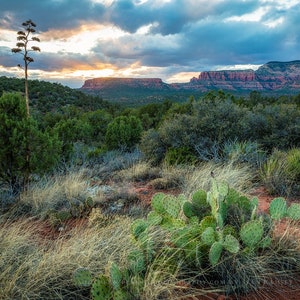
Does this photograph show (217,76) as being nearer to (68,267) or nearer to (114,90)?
(114,90)

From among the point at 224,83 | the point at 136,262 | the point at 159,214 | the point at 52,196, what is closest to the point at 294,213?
the point at 159,214

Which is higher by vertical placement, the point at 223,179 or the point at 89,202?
the point at 223,179

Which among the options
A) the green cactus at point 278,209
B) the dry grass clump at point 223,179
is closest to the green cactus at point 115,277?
the green cactus at point 278,209

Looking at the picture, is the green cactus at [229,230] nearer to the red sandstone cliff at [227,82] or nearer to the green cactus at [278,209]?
the green cactus at [278,209]

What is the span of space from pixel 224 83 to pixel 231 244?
12688 centimetres

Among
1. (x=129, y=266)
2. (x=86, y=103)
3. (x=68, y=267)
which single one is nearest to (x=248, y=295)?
(x=129, y=266)

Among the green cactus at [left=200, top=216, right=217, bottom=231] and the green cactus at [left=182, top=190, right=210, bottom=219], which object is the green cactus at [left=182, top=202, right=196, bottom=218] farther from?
the green cactus at [left=200, top=216, right=217, bottom=231]

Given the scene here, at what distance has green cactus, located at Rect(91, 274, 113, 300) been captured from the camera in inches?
99.7

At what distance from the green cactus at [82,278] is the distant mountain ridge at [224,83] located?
98040 mm

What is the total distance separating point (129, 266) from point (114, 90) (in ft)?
332

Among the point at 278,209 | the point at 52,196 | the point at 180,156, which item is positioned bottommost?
the point at 52,196

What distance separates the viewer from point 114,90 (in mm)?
101625

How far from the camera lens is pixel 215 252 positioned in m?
2.92

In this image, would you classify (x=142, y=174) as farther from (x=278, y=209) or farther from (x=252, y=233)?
(x=252, y=233)
